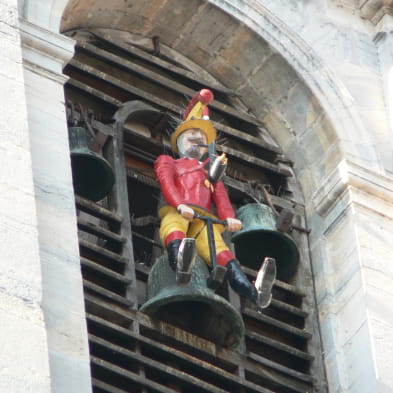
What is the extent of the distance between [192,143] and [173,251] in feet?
4.15

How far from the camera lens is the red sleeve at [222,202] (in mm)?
13383

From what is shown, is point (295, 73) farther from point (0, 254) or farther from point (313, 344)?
point (0, 254)

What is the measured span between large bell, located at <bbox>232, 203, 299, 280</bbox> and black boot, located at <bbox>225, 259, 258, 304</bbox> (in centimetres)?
106

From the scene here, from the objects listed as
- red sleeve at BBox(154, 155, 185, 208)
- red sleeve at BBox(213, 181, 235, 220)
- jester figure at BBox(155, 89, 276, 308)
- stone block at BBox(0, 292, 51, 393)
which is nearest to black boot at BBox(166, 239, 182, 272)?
jester figure at BBox(155, 89, 276, 308)

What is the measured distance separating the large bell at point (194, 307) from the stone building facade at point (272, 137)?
3.36 ft

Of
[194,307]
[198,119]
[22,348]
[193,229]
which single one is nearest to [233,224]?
[193,229]

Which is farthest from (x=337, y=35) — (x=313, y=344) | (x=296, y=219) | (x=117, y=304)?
(x=117, y=304)

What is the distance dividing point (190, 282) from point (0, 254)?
231 centimetres

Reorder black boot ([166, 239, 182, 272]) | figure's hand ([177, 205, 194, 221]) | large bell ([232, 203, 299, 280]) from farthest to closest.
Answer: large bell ([232, 203, 299, 280]), figure's hand ([177, 205, 194, 221]), black boot ([166, 239, 182, 272])

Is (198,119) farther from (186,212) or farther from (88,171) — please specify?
(186,212)

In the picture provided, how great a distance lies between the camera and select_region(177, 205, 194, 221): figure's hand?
511 inches

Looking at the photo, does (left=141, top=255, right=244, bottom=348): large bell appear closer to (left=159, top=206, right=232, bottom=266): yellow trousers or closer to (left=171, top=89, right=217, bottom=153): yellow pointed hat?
(left=159, top=206, right=232, bottom=266): yellow trousers

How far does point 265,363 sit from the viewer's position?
13.0 m

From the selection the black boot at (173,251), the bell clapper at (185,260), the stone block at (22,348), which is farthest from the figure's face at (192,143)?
the stone block at (22,348)
